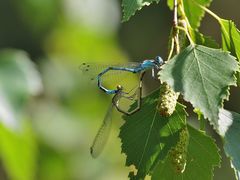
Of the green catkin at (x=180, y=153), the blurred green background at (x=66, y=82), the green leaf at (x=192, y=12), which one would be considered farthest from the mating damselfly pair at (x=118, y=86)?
the blurred green background at (x=66, y=82)

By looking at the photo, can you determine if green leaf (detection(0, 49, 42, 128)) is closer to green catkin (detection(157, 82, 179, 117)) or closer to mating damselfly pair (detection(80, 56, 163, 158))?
mating damselfly pair (detection(80, 56, 163, 158))

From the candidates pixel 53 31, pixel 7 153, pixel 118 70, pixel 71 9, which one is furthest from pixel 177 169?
pixel 53 31

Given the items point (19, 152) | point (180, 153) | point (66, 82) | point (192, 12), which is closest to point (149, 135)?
point (180, 153)

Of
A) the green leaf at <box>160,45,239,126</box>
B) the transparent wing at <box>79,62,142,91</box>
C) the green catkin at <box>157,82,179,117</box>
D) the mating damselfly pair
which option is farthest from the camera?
the transparent wing at <box>79,62,142,91</box>

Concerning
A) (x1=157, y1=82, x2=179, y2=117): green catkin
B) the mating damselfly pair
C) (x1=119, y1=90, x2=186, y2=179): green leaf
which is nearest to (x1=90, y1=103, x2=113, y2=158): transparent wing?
the mating damselfly pair

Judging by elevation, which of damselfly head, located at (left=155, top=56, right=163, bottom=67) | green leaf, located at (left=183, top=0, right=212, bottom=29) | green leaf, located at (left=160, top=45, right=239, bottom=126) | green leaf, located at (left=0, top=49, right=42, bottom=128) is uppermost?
green leaf, located at (left=160, top=45, right=239, bottom=126)

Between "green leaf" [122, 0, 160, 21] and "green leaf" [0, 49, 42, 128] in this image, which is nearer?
"green leaf" [122, 0, 160, 21]
